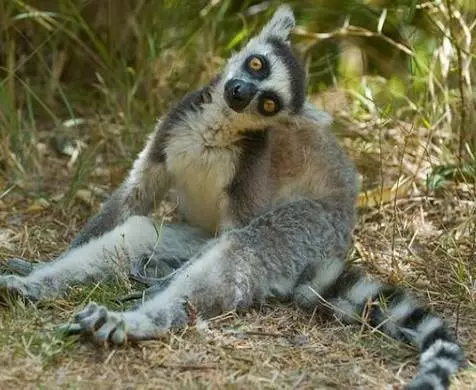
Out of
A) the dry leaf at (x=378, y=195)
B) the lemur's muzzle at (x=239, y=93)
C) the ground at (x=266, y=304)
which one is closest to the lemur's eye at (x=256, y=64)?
the lemur's muzzle at (x=239, y=93)

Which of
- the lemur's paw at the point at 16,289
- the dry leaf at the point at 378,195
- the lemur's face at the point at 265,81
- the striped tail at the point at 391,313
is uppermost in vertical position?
the lemur's face at the point at 265,81

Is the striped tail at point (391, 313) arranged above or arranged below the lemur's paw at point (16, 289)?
above

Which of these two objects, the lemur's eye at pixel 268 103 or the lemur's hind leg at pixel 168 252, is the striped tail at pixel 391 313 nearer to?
the lemur's hind leg at pixel 168 252

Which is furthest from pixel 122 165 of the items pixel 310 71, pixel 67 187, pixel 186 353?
pixel 186 353

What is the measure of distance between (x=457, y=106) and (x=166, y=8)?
7.79 feet

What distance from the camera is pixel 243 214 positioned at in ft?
17.2

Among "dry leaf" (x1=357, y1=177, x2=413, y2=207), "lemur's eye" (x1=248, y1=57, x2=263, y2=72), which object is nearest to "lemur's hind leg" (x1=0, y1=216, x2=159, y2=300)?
"lemur's eye" (x1=248, y1=57, x2=263, y2=72)

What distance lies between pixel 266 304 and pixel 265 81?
1244mm

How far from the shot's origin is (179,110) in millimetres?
5516

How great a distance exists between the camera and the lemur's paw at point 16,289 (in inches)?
187

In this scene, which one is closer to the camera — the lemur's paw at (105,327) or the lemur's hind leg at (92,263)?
the lemur's paw at (105,327)

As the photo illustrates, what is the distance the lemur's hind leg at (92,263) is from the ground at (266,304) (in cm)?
10

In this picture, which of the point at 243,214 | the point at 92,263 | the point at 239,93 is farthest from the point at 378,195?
the point at 92,263

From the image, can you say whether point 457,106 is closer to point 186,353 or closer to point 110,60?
point 110,60
